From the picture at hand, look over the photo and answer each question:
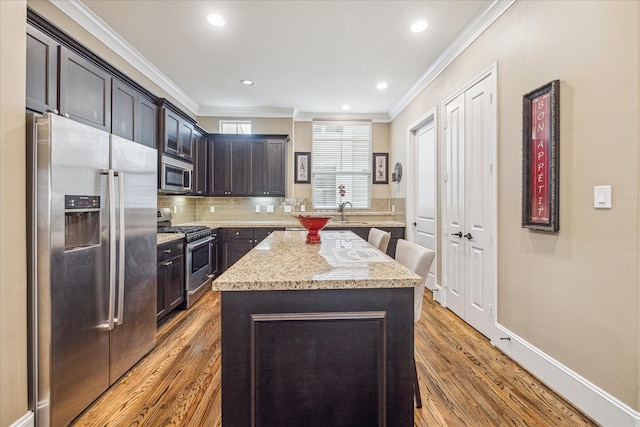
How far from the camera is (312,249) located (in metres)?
2.01

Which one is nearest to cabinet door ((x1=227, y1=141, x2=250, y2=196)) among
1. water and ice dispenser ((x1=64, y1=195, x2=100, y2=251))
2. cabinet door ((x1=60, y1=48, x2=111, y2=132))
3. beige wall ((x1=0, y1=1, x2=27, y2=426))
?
cabinet door ((x1=60, y1=48, x2=111, y2=132))

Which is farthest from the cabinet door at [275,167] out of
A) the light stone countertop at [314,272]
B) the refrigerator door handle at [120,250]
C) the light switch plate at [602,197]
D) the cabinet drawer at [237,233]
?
the light switch plate at [602,197]

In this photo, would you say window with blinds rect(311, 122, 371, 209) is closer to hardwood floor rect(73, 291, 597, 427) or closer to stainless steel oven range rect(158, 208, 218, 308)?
stainless steel oven range rect(158, 208, 218, 308)

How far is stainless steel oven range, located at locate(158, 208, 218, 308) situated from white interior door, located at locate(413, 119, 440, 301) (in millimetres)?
2960

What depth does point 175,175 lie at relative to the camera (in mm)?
3645

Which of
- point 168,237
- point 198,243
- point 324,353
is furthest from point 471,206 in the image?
point 198,243

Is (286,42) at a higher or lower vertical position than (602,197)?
higher

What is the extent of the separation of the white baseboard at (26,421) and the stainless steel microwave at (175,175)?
2.23 metres

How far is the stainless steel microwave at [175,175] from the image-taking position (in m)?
3.37

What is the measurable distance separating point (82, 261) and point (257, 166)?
3.49m

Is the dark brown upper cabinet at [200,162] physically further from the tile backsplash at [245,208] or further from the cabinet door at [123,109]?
the cabinet door at [123,109]

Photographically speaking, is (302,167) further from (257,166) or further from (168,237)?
(168,237)

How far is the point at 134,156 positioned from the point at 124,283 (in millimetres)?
895

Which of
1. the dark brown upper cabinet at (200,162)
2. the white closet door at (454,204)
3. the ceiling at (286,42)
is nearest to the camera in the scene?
the ceiling at (286,42)
